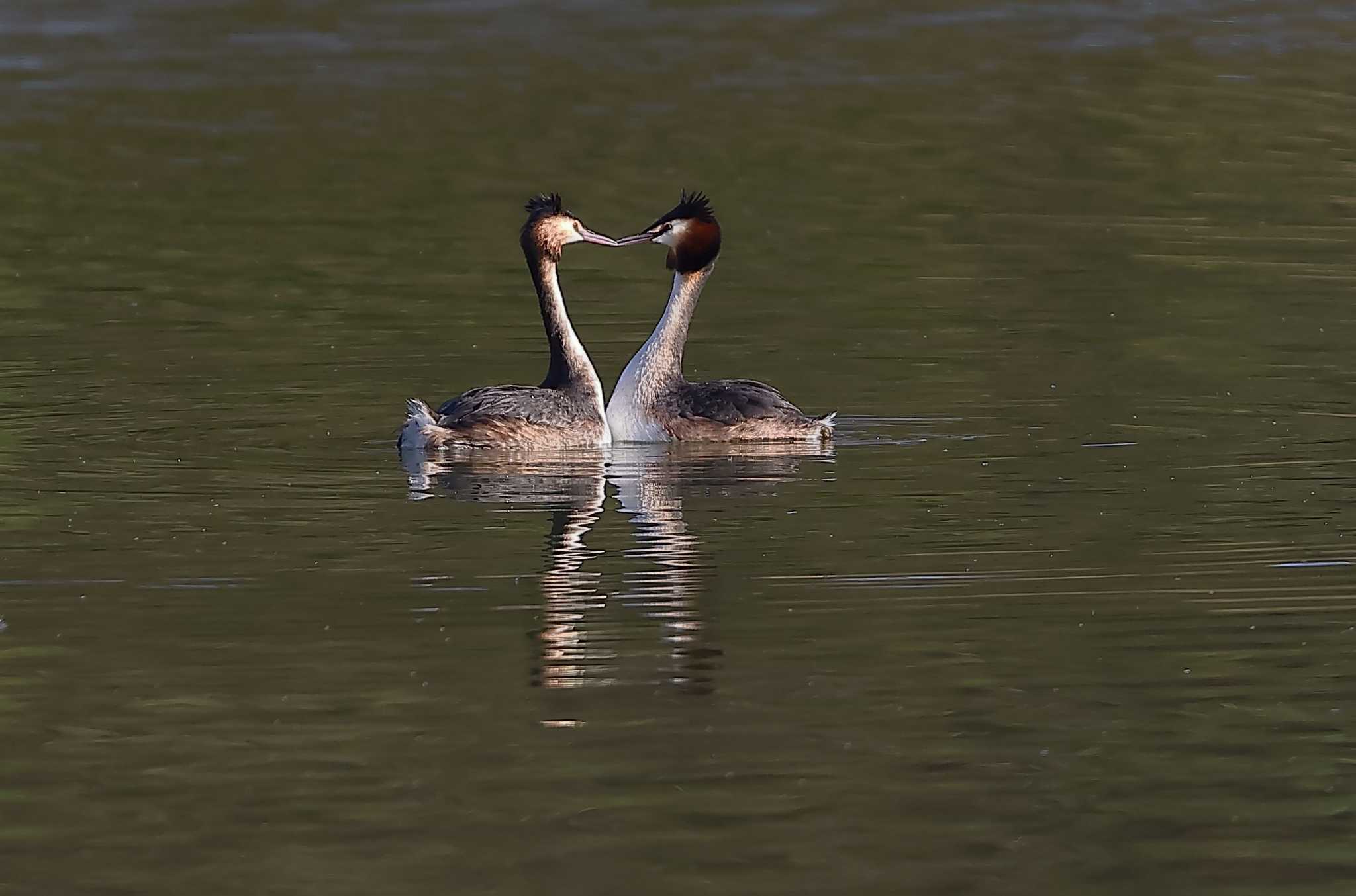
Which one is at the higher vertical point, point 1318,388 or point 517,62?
point 517,62

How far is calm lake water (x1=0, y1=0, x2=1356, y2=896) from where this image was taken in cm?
839

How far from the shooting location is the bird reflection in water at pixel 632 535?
1029 cm

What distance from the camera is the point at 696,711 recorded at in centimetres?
960

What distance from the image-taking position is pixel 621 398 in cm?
1672

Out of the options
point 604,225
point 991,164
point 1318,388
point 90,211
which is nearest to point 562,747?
point 1318,388

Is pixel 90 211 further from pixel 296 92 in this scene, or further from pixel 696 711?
pixel 696 711

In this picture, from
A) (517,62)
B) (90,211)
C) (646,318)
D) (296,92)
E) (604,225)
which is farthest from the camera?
(517,62)

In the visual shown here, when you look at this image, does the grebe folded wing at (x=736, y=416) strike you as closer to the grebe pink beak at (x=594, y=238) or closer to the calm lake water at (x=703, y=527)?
the calm lake water at (x=703, y=527)

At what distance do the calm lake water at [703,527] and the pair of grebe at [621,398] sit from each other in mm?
307

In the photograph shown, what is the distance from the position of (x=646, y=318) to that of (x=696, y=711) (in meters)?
11.3

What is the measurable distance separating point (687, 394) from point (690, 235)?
4.46ft

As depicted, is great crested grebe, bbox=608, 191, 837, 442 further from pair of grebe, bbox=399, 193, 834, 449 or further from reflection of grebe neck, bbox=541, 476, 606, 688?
reflection of grebe neck, bbox=541, 476, 606, 688

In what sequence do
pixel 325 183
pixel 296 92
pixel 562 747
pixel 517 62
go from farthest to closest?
pixel 517 62 → pixel 296 92 → pixel 325 183 → pixel 562 747

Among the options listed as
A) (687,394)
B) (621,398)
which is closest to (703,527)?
(687,394)
